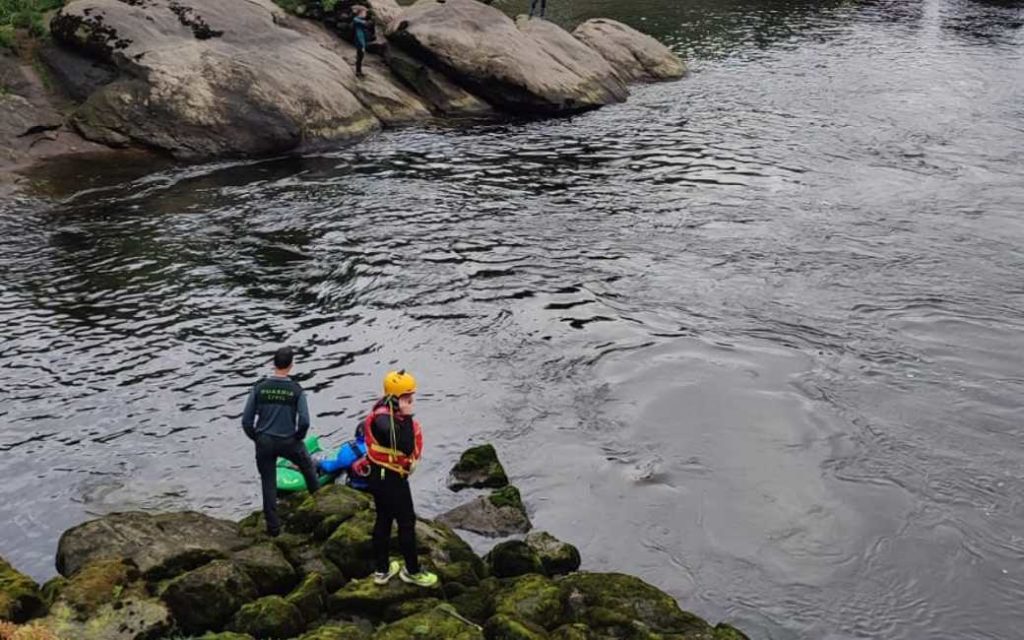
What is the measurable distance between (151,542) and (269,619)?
8.09ft

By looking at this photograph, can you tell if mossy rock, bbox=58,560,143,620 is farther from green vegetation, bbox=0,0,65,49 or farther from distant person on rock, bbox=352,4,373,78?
distant person on rock, bbox=352,4,373,78

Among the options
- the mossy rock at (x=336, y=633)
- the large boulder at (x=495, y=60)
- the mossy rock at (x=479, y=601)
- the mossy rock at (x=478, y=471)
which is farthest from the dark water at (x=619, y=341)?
the mossy rock at (x=336, y=633)

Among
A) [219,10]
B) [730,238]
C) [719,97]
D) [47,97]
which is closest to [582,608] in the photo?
[730,238]

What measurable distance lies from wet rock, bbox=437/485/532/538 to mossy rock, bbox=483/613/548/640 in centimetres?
339

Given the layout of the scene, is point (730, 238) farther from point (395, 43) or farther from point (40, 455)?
point (395, 43)

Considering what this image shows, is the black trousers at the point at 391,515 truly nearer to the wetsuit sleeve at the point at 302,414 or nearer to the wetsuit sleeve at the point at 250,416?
the wetsuit sleeve at the point at 302,414

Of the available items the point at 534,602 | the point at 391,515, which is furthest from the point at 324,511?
the point at 534,602

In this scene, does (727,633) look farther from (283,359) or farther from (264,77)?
(264,77)

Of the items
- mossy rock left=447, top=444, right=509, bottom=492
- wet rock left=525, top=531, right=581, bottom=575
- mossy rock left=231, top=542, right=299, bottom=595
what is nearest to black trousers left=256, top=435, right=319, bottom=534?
mossy rock left=231, top=542, right=299, bottom=595

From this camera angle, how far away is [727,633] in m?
11.8

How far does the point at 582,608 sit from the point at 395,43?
3260cm

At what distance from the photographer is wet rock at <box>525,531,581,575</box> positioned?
13570 mm

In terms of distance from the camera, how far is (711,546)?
47.4 ft

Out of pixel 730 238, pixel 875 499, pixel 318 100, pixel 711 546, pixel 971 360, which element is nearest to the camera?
pixel 711 546
